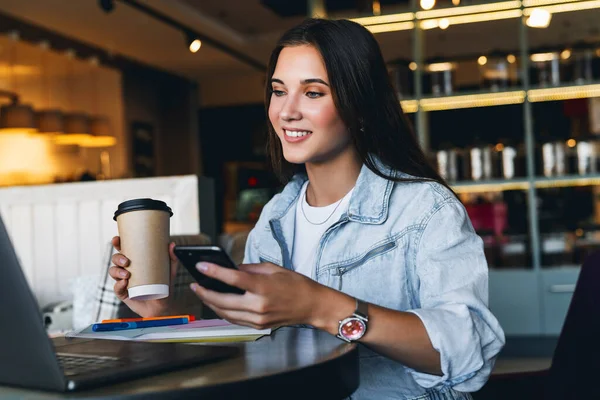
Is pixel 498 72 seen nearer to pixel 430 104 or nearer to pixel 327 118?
pixel 430 104

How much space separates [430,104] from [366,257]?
362 centimetres

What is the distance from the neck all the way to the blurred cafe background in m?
0.83

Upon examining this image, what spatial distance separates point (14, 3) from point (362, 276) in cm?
672

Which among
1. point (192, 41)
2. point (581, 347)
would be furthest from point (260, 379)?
point (192, 41)

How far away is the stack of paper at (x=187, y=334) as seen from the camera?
4.01 feet

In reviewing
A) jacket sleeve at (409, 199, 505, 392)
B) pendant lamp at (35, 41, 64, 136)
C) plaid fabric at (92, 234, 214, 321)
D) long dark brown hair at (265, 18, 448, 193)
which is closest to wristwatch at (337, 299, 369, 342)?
jacket sleeve at (409, 199, 505, 392)

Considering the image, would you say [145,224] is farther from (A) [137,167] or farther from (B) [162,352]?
(A) [137,167]

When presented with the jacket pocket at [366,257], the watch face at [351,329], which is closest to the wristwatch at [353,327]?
the watch face at [351,329]

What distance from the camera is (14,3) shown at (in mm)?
7273

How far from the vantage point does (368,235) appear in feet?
4.82

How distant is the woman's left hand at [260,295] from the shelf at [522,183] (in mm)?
3735

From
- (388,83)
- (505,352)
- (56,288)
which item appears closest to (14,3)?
(56,288)

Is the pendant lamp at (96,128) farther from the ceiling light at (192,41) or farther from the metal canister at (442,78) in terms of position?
the metal canister at (442,78)

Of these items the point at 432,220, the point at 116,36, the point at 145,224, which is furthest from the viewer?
the point at 116,36
